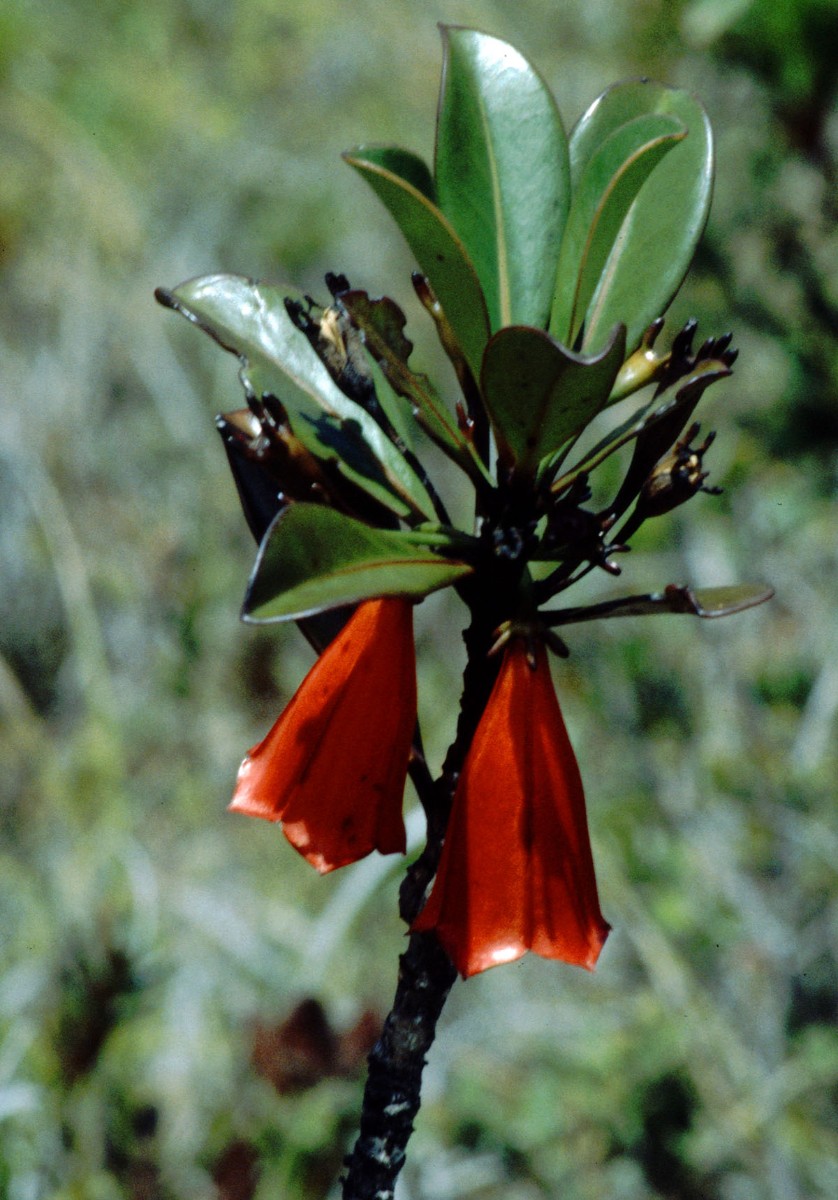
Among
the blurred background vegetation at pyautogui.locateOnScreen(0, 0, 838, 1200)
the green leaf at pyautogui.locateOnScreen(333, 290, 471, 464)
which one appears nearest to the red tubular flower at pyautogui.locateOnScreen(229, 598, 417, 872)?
the green leaf at pyautogui.locateOnScreen(333, 290, 471, 464)

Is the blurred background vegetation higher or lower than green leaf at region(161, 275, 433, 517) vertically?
lower

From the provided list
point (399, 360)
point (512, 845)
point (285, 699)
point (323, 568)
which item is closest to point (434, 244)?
point (399, 360)

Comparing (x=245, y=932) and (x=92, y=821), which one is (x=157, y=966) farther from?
(x=92, y=821)

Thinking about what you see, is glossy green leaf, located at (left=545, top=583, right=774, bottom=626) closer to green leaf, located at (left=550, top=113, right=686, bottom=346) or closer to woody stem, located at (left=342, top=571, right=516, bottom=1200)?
woody stem, located at (left=342, top=571, right=516, bottom=1200)

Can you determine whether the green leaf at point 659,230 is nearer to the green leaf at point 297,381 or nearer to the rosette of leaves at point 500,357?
the rosette of leaves at point 500,357

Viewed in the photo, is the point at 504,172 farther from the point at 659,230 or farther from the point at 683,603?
the point at 683,603

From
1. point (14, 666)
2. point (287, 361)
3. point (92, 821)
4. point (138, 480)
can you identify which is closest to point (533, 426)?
point (287, 361)

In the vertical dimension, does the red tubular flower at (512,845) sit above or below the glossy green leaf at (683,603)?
below

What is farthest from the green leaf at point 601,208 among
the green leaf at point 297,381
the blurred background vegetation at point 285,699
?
the blurred background vegetation at point 285,699
